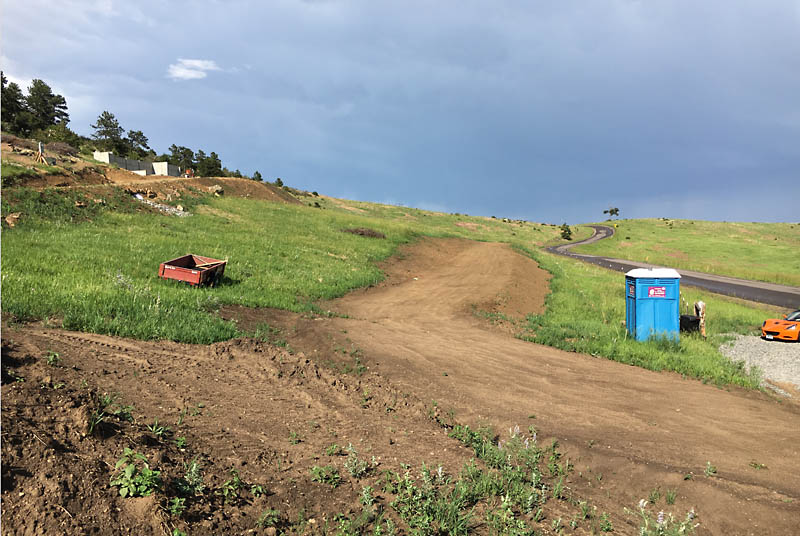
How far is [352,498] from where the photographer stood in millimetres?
4418

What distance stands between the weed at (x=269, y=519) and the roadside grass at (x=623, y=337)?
1026cm

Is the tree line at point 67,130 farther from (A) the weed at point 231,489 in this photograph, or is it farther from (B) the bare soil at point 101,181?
(A) the weed at point 231,489

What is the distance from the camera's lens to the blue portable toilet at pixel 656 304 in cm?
1298

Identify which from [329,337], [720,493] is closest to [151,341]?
[329,337]

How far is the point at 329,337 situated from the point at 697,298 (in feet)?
84.2

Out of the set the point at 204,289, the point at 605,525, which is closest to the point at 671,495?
the point at 605,525

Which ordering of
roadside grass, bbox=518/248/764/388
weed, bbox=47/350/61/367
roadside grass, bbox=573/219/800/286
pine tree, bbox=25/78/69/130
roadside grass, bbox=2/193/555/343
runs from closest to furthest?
weed, bbox=47/350/61/367, roadside grass, bbox=2/193/555/343, roadside grass, bbox=518/248/764/388, roadside grass, bbox=573/219/800/286, pine tree, bbox=25/78/69/130

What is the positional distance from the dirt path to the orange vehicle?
7.37 meters

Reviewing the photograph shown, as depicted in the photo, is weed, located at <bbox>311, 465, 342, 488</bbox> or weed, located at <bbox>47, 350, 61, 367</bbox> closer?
weed, located at <bbox>311, 465, 342, 488</bbox>

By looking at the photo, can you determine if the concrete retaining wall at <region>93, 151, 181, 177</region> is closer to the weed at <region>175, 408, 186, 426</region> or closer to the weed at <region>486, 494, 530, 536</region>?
the weed at <region>175, 408, 186, 426</region>

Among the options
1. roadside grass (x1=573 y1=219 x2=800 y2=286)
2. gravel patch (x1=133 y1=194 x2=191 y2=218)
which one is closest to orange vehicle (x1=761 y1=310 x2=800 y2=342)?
gravel patch (x1=133 y1=194 x2=191 y2=218)

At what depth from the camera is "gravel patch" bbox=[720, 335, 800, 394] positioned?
11359 mm

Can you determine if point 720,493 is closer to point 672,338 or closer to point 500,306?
point 672,338

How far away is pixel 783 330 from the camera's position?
14.9 m
